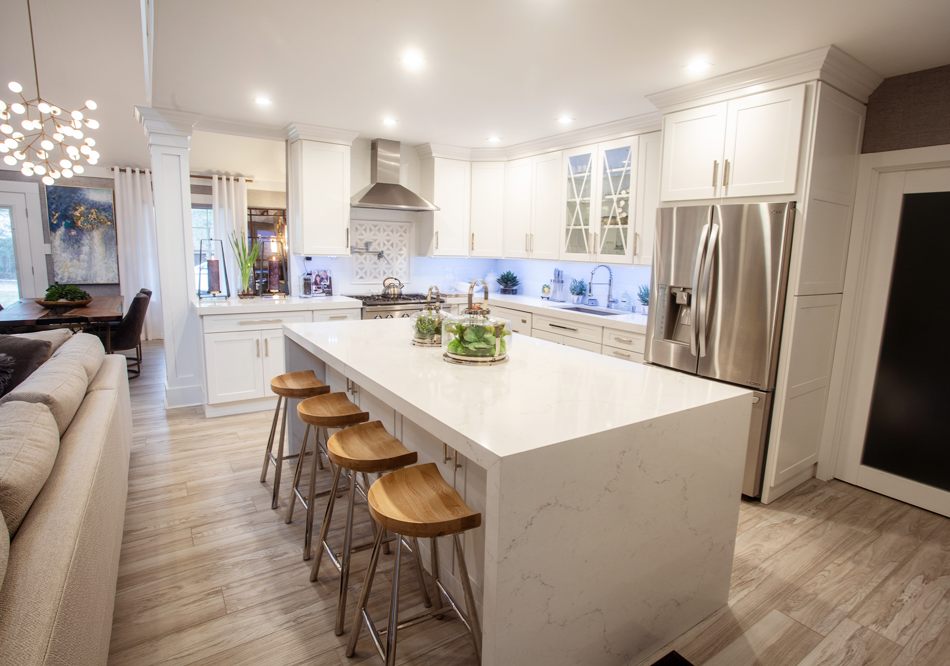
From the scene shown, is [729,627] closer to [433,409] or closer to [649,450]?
[649,450]

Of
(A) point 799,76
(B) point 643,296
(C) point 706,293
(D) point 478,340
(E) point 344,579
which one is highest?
(A) point 799,76

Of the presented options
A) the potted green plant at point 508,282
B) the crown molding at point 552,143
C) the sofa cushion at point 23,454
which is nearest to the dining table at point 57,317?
the crown molding at point 552,143

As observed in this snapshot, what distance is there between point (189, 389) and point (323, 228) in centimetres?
186

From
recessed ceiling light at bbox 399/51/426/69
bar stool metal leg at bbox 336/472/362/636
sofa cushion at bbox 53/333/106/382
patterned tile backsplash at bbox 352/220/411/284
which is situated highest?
recessed ceiling light at bbox 399/51/426/69

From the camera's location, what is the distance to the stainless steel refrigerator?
2.80 metres

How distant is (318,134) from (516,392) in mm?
3642

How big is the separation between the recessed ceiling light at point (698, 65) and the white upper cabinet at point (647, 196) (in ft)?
3.15

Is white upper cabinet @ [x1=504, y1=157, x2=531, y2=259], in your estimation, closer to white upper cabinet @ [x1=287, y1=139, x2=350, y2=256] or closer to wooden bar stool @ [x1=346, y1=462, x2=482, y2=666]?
white upper cabinet @ [x1=287, y1=139, x2=350, y2=256]

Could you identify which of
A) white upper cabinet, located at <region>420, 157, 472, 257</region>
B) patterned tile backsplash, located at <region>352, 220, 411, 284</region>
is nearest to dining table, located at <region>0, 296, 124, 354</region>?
patterned tile backsplash, located at <region>352, 220, 411, 284</region>

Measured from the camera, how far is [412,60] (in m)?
2.86

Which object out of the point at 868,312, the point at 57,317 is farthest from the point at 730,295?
the point at 57,317

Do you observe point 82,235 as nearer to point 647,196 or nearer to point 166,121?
point 166,121

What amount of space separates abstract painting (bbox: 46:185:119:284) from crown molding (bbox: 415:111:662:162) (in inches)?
202

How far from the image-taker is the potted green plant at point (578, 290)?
15.9 feet
